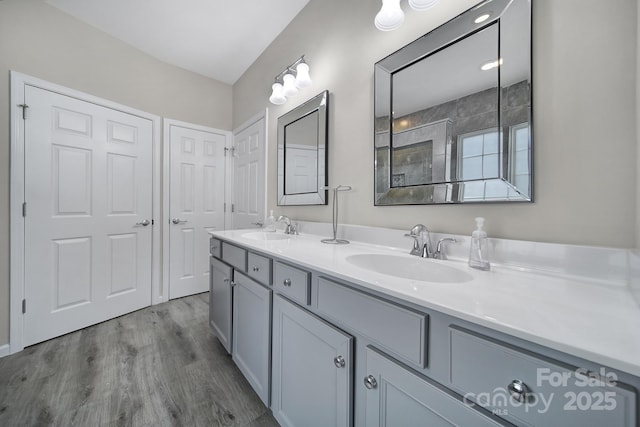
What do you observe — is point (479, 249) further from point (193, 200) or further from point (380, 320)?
point (193, 200)

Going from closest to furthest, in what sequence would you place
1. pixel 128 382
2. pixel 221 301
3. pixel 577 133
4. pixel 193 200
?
1. pixel 577 133
2. pixel 128 382
3. pixel 221 301
4. pixel 193 200

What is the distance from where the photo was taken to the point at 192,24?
76.2 inches

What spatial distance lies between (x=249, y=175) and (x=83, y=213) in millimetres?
1375

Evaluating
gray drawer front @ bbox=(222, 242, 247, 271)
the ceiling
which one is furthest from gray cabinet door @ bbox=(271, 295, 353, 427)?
the ceiling

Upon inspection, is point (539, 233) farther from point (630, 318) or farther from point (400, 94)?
point (400, 94)

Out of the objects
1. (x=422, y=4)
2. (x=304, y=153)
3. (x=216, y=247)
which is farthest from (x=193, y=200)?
(x=422, y=4)

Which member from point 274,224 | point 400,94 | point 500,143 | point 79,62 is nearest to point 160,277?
point 274,224

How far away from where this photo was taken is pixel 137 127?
222 cm

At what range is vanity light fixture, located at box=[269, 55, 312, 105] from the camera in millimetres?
1598

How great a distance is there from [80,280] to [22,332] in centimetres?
41

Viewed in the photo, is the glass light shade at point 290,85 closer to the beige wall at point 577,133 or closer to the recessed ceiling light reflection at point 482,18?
the beige wall at point 577,133

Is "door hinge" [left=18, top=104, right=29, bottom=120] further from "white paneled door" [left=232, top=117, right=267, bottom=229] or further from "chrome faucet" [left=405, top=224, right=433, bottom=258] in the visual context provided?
"chrome faucet" [left=405, top=224, right=433, bottom=258]

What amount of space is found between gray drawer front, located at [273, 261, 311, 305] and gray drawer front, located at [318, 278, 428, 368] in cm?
9

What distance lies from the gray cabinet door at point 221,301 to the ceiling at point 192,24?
6.21ft
